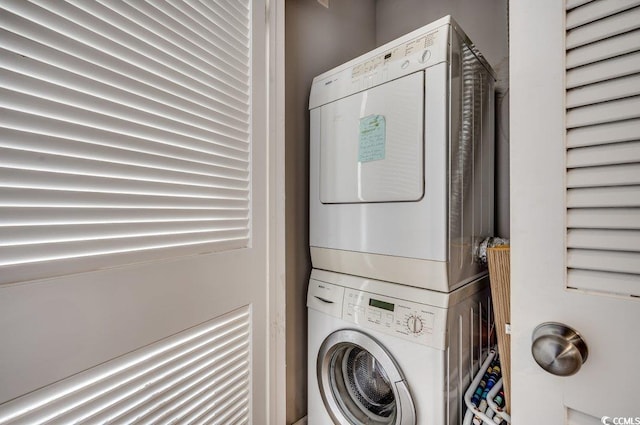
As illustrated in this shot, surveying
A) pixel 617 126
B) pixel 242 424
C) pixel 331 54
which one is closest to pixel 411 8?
pixel 331 54

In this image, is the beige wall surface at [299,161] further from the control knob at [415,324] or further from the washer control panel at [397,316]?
the control knob at [415,324]

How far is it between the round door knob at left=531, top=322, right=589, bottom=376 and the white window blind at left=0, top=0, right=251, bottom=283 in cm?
85

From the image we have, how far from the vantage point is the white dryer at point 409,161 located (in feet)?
3.31

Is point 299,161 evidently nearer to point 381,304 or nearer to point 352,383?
point 381,304

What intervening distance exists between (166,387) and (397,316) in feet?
2.51

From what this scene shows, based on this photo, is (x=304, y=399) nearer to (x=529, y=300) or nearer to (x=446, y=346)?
(x=446, y=346)

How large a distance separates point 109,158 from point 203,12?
0.56m

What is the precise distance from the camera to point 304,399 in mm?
1512

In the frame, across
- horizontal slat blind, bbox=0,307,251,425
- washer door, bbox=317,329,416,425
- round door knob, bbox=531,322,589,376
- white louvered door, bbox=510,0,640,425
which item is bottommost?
washer door, bbox=317,329,416,425

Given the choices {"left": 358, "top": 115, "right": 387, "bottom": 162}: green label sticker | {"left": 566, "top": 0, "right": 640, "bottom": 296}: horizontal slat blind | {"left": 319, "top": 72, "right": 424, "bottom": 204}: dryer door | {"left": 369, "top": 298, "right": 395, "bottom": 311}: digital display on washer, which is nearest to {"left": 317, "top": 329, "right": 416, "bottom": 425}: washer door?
{"left": 369, "top": 298, "right": 395, "bottom": 311}: digital display on washer

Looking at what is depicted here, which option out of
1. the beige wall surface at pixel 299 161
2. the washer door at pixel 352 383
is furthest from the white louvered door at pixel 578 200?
the beige wall surface at pixel 299 161

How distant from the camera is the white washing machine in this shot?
3.30ft

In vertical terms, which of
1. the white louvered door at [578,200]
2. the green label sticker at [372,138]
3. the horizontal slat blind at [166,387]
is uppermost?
the green label sticker at [372,138]

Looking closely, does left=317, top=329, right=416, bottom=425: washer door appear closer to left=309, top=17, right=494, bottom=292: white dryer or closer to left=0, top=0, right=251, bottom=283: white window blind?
left=309, top=17, right=494, bottom=292: white dryer
